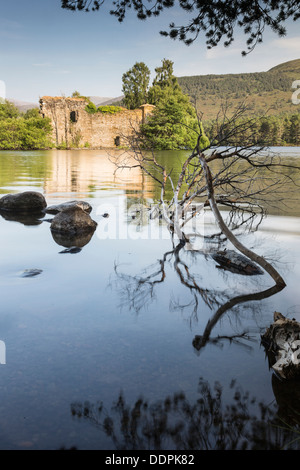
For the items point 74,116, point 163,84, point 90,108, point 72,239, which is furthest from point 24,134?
point 72,239

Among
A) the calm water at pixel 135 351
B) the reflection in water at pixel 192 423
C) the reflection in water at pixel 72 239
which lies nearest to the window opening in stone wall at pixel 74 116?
the reflection in water at pixel 72 239

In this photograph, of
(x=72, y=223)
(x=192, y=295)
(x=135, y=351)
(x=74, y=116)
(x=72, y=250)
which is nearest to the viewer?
(x=135, y=351)

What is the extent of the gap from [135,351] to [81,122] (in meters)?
56.1

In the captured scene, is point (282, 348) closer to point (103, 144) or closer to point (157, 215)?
point (157, 215)

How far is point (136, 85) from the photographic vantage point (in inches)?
2392

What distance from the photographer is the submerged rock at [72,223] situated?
8547mm

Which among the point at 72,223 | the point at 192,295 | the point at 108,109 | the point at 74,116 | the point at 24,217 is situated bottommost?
the point at 192,295

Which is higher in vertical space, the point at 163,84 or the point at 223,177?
the point at 163,84

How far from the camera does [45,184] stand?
1609 centimetres

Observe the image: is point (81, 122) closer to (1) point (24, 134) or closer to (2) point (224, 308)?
(1) point (24, 134)

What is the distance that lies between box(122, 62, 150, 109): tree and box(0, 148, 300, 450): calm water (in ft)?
189

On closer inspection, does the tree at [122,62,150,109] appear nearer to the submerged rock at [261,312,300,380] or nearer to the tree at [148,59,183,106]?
the tree at [148,59,183,106]

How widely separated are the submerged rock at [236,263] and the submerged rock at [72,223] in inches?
124
